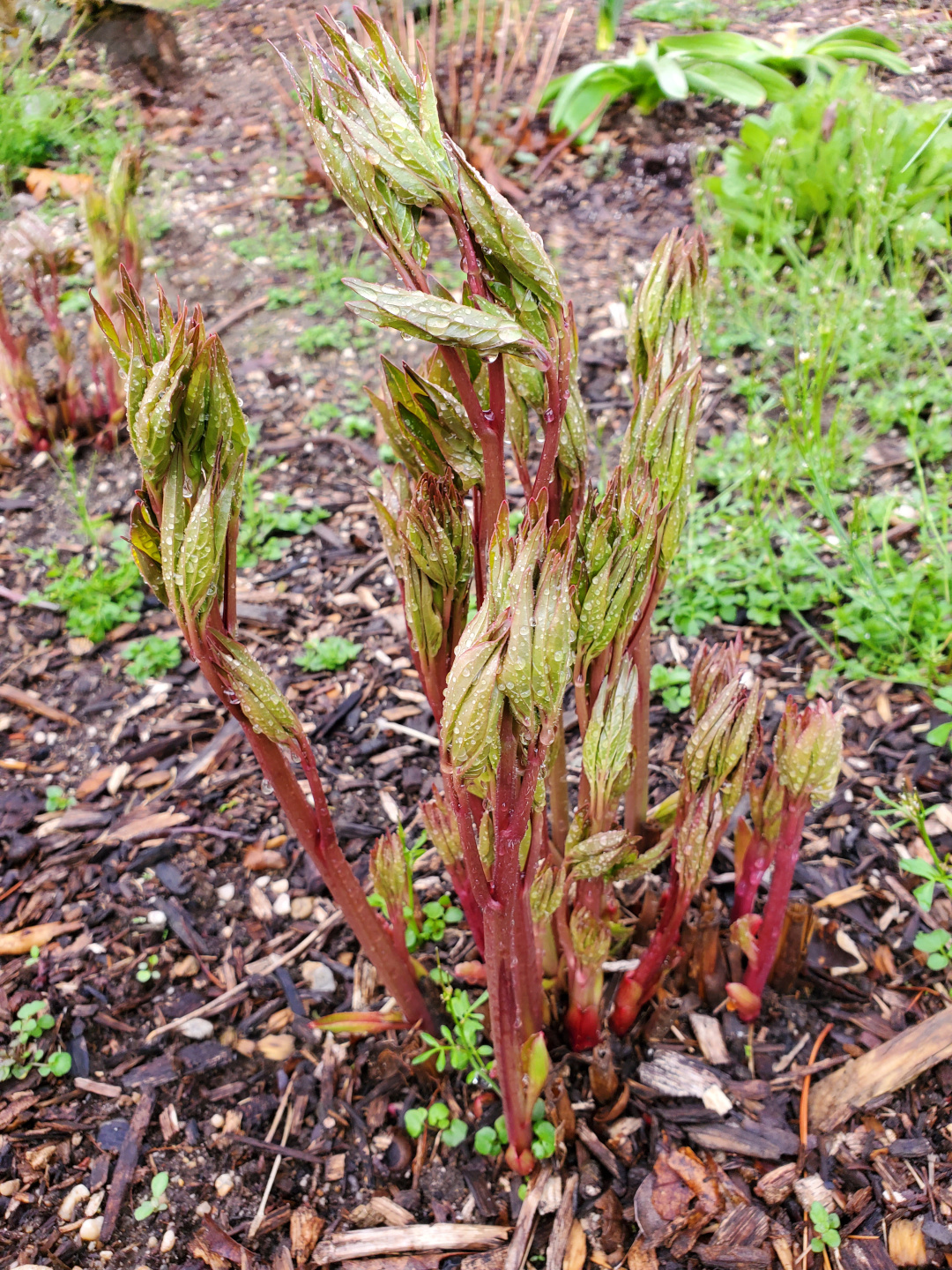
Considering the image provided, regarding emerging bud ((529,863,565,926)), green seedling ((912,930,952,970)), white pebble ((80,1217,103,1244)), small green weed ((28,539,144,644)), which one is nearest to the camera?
emerging bud ((529,863,565,926))

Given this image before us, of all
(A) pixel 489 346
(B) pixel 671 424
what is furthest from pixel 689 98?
(A) pixel 489 346

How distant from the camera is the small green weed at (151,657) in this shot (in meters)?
2.71

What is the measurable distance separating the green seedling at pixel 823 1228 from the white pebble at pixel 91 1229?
1282 mm

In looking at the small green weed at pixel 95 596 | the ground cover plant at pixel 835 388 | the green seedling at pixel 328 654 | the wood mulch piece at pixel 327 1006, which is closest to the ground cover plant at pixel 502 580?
the wood mulch piece at pixel 327 1006

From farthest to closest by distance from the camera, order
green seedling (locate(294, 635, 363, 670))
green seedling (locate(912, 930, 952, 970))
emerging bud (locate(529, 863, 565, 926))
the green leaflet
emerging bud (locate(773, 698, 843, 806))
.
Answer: green seedling (locate(294, 635, 363, 670)), green seedling (locate(912, 930, 952, 970)), emerging bud (locate(773, 698, 843, 806)), emerging bud (locate(529, 863, 565, 926)), the green leaflet

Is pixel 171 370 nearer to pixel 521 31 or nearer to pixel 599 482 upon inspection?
pixel 599 482

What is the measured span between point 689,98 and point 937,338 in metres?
2.53

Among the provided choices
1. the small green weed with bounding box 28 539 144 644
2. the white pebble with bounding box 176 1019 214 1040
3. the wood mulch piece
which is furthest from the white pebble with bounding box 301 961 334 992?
the small green weed with bounding box 28 539 144 644

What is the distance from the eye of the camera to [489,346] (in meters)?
0.96

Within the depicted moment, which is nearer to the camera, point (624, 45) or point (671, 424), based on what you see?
point (671, 424)

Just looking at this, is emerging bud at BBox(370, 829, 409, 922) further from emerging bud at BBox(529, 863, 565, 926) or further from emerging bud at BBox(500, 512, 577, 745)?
emerging bud at BBox(500, 512, 577, 745)

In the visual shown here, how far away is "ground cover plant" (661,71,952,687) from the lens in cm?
246

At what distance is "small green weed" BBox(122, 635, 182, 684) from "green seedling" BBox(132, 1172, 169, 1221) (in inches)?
55.7

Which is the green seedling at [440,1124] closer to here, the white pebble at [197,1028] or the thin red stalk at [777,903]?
the white pebble at [197,1028]
